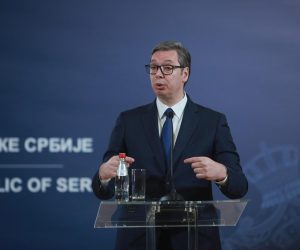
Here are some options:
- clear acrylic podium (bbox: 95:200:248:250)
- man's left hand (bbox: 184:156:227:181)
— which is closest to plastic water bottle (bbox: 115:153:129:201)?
clear acrylic podium (bbox: 95:200:248:250)

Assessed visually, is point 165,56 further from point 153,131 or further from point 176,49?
point 153,131

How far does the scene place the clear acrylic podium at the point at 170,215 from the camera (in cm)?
272

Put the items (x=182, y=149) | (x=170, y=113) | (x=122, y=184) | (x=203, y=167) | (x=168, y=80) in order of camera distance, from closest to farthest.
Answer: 1. (x=203, y=167)
2. (x=122, y=184)
3. (x=170, y=113)
4. (x=182, y=149)
5. (x=168, y=80)

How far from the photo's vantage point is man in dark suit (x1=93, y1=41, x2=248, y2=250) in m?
3.14

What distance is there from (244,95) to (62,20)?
54.3 inches

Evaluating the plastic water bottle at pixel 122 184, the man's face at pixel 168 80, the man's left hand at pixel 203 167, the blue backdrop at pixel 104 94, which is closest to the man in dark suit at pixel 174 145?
the man's face at pixel 168 80

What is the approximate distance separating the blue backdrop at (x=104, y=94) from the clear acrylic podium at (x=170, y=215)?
2.02m

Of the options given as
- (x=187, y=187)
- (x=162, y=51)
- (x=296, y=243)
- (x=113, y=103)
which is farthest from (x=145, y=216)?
(x=296, y=243)

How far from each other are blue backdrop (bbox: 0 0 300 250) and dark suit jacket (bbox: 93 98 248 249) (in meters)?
1.36

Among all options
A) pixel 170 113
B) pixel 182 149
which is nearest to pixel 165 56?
pixel 170 113

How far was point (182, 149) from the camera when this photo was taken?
327 cm

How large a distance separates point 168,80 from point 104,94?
1485 millimetres

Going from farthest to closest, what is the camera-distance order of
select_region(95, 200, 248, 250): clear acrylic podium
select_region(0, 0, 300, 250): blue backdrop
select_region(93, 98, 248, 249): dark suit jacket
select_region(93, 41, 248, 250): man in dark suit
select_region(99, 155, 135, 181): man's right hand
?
select_region(0, 0, 300, 250): blue backdrop
select_region(93, 98, 248, 249): dark suit jacket
select_region(93, 41, 248, 250): man in dark suit
select_region(99, 155, 135, 181): man's right hand
select_region(95, 200, 248, 250): clear acrylic podium

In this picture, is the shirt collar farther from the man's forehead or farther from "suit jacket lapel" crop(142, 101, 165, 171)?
the man's forehead
